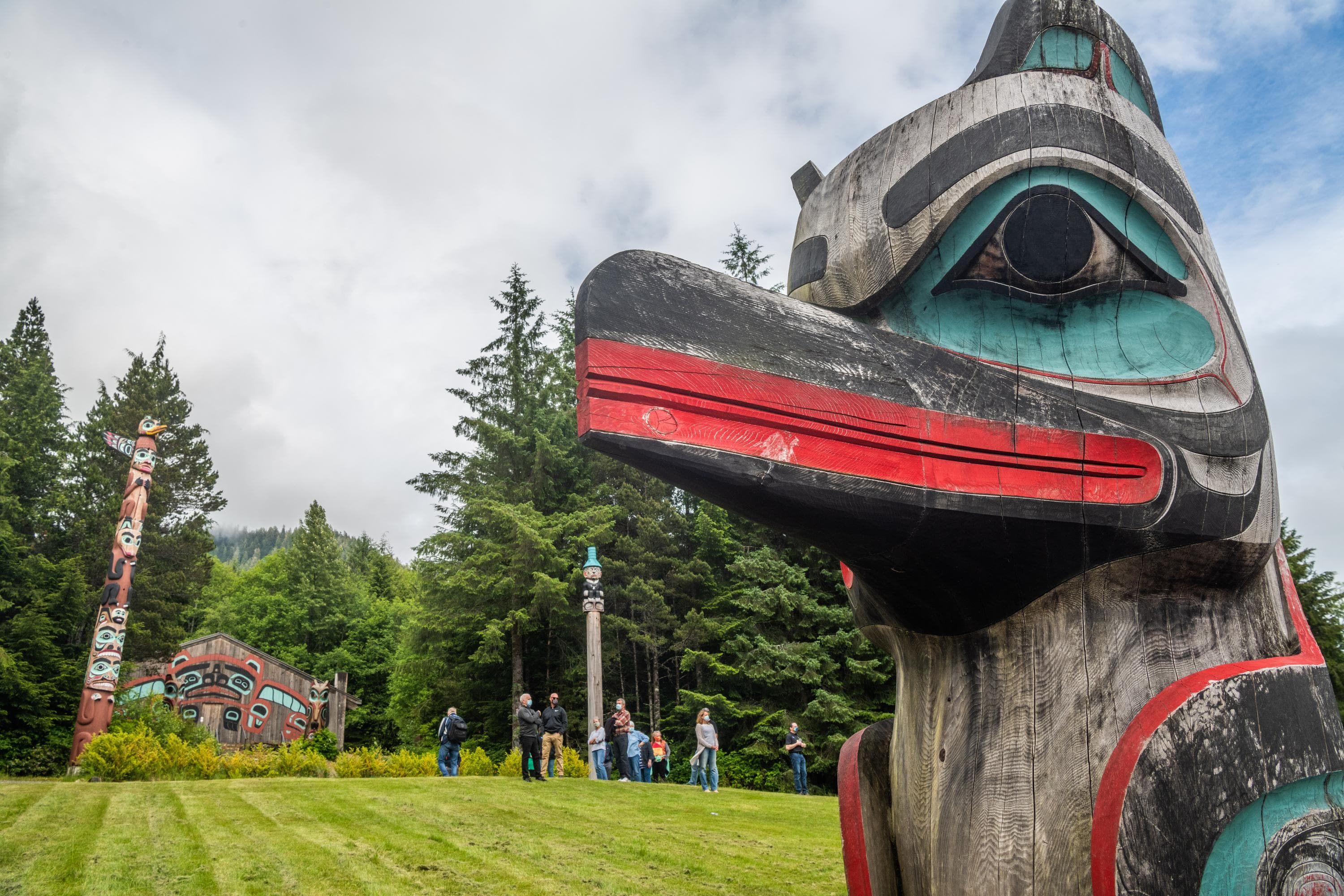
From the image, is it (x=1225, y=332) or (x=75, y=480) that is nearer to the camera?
(x=1225, y=332)

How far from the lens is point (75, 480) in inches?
1031

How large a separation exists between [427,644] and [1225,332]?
23.8 meters

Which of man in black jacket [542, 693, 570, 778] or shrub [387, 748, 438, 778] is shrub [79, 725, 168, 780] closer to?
shrub [387, 748, 438, 778]

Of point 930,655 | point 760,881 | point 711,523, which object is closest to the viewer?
point 930,655

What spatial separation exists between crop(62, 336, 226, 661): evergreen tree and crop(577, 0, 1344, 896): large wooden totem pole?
26.8m

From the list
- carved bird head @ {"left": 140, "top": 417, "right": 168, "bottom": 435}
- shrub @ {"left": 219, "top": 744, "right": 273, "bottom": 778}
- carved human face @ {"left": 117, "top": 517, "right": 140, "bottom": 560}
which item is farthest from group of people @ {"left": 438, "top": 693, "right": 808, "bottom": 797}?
carved bird head @ {"left": 140, "top": 417, "right": 168, "bottom": 435}

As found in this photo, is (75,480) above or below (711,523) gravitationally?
above

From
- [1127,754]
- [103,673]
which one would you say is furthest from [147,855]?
[103,673]

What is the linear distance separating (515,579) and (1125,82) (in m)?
20.9

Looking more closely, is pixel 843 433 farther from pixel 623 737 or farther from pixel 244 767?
pixel 244 767

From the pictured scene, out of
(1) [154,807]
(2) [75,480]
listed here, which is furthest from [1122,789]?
(2) [75,480]

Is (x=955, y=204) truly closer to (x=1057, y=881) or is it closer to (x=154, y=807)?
(x=1057, y=881)

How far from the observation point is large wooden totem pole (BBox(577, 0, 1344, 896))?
1450 mm

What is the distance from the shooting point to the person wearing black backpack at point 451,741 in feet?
42.8
